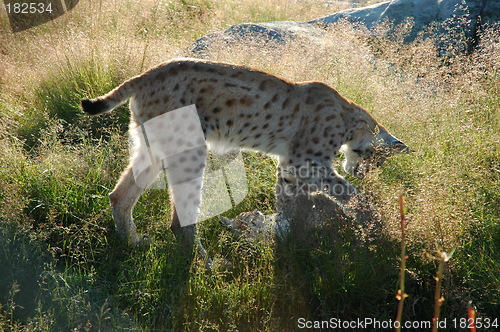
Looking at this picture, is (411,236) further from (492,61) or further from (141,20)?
(141,20)

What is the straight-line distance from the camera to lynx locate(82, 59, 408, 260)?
4.37 metres

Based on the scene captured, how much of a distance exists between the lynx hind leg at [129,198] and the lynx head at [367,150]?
78.4 inches

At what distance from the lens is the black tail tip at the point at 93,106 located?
405cm

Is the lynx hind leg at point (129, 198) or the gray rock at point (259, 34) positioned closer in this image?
the lynx hind leg at point (129, 198)

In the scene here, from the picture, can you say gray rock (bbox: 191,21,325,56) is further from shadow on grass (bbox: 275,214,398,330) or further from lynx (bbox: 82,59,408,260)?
shadow on grass (bbox: 275,214,398,330)

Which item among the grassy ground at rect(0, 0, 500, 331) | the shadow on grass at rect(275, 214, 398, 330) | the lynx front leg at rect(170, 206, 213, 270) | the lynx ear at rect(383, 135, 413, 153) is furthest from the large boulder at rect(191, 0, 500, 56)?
the shadow on grass at rect(275, 214, 398, 330)

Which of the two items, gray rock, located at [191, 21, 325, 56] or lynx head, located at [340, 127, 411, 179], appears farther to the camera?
gray rock, located at [191, 21, 325, 56]

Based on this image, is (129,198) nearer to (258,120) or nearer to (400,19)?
(258,120)

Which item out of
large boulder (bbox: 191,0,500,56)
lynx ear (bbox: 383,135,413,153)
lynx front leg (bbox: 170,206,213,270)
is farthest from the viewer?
large boulder (bbox: 191,0,500,56)

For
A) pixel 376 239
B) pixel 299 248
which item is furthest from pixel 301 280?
pixel 376 239

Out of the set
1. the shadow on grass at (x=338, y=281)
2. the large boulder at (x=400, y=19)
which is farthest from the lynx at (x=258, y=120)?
the large boulder at (x=400, y=19)

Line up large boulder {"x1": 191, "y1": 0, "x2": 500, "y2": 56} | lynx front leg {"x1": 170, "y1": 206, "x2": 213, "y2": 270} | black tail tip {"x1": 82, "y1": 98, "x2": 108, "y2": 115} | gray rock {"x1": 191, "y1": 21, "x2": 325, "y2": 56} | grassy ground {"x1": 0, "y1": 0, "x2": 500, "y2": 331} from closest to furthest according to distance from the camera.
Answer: grassy ground {"x1": 0, "y1": 0, "x2": 500, "y2": 331} < black tail tip {"x1": 82, "y1": 98, "x2": 108, "y2": 115} < lynx front leg {"x1": 170, "y1": 206, "x2": 213, "y2": 270} < gray rock {"x1": 191, "y1": 21, "x2": 325, "y2": 56} < large boulder {"x1": 191, "y1": 0, "x2": 500, "y2": 56}

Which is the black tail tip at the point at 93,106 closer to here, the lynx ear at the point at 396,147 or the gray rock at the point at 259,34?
the lynx ear at the point at 396,147

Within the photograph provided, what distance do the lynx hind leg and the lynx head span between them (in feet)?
6.54
